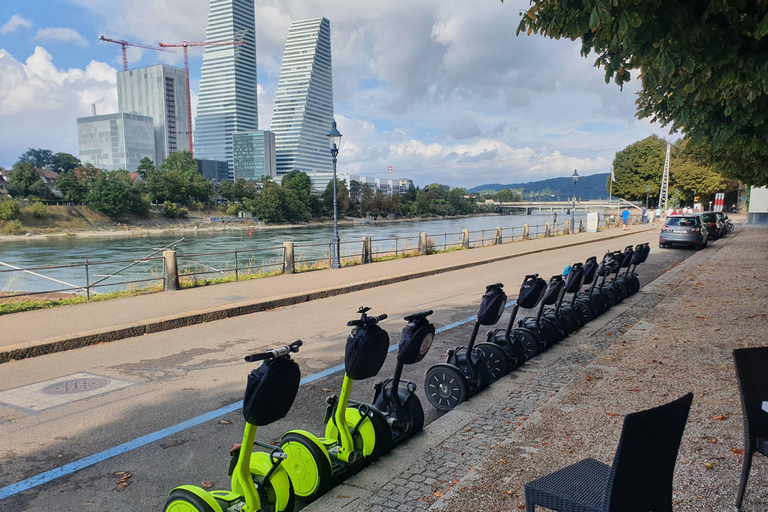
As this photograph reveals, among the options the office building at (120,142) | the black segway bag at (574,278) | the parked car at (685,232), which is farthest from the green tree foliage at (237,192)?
the black segway bag at (574,278)

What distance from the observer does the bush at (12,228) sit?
71.2 meters

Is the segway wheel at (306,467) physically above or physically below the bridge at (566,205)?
below

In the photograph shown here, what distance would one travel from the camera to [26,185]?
308ft

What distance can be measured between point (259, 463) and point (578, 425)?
Result: 2.59m

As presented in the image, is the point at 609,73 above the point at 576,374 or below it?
above

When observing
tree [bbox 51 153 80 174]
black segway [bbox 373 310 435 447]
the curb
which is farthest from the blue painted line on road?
tree [bbox 51 153 80 174]

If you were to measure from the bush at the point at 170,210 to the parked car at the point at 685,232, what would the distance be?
8785 centimetres

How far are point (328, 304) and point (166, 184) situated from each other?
328 feet

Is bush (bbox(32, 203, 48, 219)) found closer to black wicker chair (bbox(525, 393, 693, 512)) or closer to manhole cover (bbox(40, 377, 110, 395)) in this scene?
manhole cover (bbox(40, 377, 110, 395))

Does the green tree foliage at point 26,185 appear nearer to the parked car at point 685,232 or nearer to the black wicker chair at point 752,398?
the parked car at point 685,232

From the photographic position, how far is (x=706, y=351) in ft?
20.3

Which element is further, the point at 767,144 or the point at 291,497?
the point at 767,144

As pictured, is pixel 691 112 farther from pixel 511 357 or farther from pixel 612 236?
pixel 612 236

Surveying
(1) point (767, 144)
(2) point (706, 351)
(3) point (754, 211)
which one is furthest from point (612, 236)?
(2) point (706, 351)
